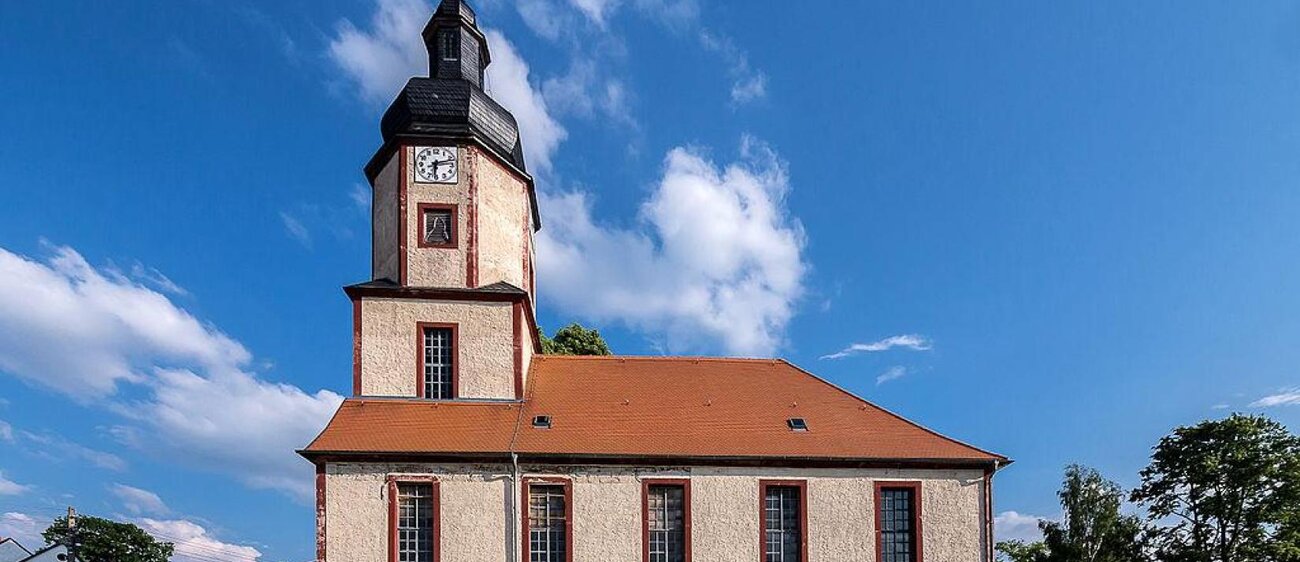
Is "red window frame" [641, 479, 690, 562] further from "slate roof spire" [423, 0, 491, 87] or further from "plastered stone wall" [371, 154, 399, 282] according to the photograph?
"slate roof spire" [423, 0, 491, 87]

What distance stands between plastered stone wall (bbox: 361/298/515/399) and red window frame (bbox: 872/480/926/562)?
31.6ft

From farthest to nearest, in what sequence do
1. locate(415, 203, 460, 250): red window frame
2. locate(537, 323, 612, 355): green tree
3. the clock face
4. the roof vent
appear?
locate(537, 323, 612, 355): green tree < the clock face < locate(415, 203, 460, 250): red window frame < the roof vent

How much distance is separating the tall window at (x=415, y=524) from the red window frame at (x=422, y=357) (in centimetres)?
258

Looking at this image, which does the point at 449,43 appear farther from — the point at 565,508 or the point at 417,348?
the point at 565,508

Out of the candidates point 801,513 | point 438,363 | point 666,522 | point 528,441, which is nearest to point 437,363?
point 438,363

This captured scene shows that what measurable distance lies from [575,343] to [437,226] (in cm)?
1216

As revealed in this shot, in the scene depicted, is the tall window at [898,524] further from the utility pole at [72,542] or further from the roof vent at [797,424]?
the utility pole at [72,542]

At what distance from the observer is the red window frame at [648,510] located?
63.6 feet

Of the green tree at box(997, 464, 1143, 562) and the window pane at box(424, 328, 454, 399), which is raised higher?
the window pane at box(424, 328, 454, 399)

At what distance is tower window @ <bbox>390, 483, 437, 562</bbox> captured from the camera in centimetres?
1880

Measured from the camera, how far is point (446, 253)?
847 inches

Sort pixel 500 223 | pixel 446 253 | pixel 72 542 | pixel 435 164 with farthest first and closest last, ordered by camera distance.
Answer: pixel 500 223, pixel 435 164, pixel 446 253, pixel 72 542

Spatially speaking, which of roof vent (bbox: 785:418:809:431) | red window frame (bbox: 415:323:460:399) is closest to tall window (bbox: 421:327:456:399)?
red window frame (bbox: 415:323:460:399)

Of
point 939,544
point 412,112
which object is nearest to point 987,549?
point 939,544
